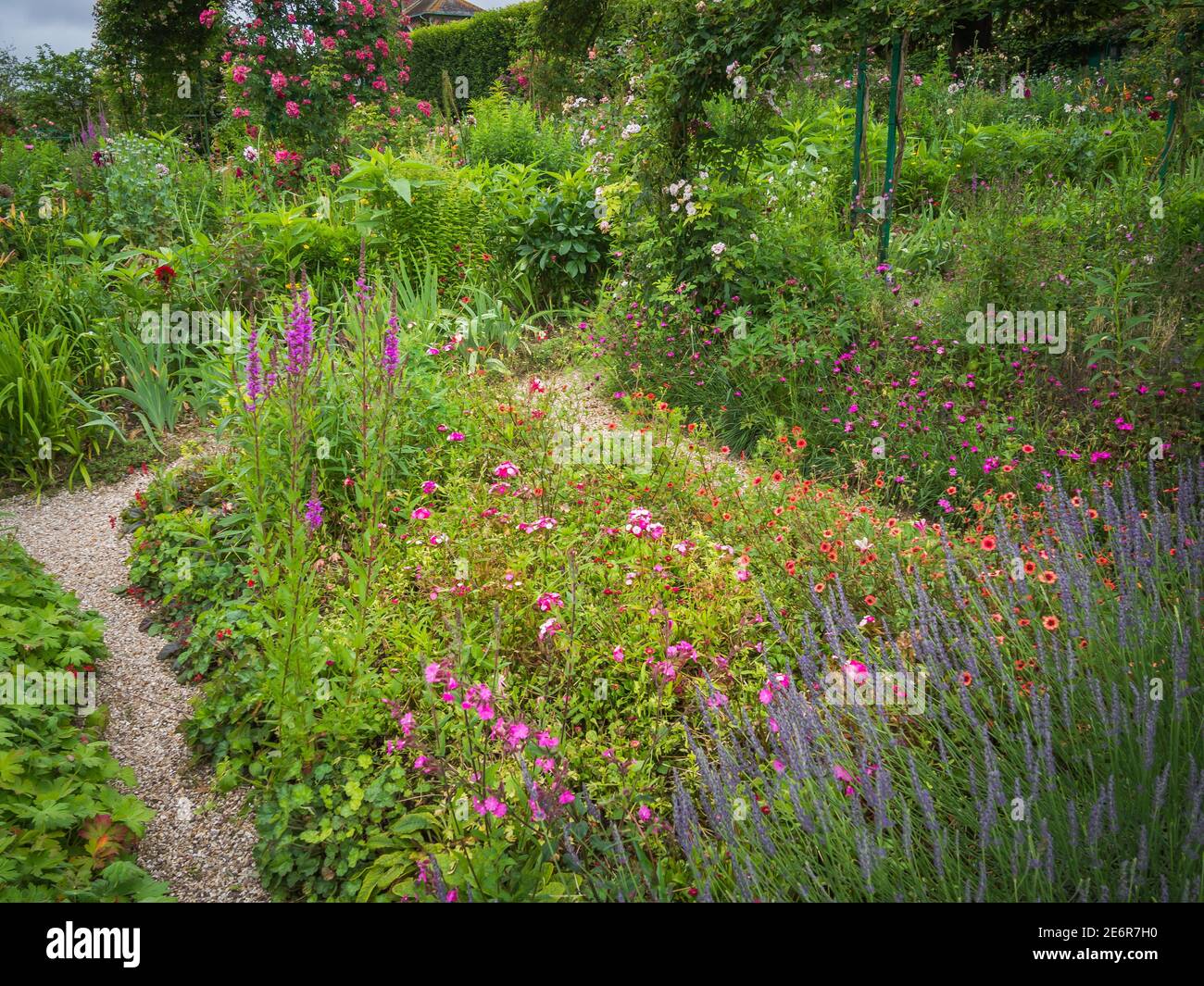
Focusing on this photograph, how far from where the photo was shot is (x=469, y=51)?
1986 centimetres

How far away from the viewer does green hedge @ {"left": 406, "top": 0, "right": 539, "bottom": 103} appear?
19.4 meters

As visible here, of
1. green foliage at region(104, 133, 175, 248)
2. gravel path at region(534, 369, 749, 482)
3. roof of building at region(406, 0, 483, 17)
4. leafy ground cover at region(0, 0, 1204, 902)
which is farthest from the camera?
roof of building at region(406, 0, 483, 17)

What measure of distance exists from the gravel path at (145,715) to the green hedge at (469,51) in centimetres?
1770

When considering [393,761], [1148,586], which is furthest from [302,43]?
[1148,586]

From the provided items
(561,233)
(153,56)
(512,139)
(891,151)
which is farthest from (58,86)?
(891,151)

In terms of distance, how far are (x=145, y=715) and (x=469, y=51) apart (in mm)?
20631

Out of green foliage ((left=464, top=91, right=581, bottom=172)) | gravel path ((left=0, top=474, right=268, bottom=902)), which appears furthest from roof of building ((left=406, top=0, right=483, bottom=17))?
gravel path ((left=0, top=474, right=268, bottom=902))

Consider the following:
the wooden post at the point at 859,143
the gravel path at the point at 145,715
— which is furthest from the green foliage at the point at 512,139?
the gravel path at the point at 145,715

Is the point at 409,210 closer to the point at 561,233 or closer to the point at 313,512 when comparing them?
the point at 561,233

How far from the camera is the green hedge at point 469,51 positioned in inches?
762

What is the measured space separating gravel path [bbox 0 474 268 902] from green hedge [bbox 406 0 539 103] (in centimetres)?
1770

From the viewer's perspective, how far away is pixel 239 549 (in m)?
3.55

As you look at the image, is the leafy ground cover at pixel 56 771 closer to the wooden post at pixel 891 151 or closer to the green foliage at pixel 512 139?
the wooden post at pixel 891 151

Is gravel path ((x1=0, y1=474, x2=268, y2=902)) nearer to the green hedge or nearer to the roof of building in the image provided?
the green hedge
